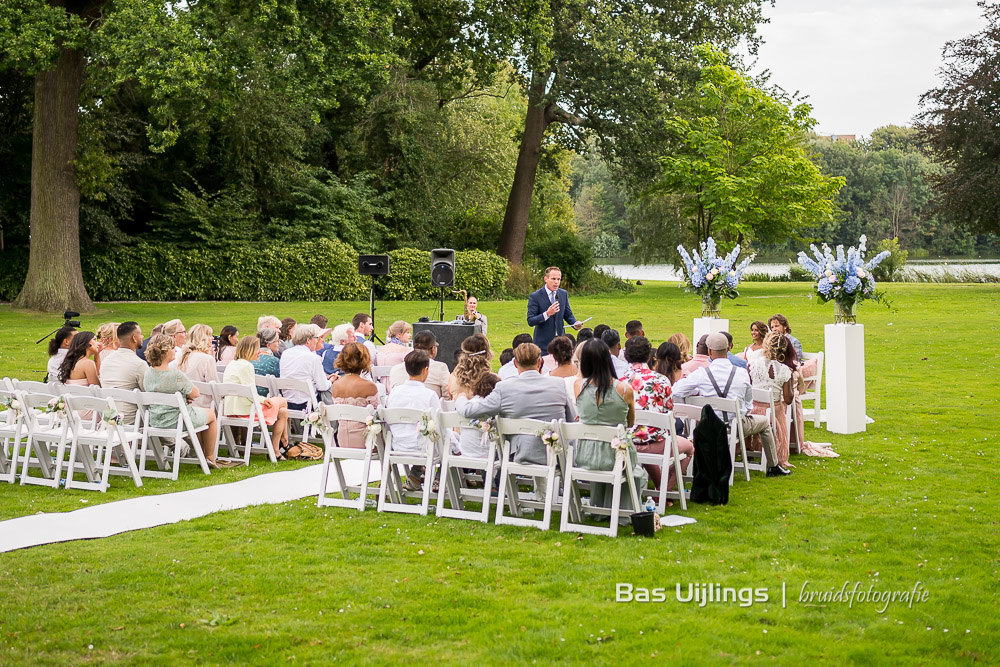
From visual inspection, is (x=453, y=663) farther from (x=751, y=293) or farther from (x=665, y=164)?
(x=751, y=293)

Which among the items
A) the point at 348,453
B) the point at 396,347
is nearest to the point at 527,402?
the point at 348,453

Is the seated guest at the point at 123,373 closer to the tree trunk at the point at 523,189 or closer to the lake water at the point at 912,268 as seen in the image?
the lake water at the point at 912,268

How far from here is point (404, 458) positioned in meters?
7.18

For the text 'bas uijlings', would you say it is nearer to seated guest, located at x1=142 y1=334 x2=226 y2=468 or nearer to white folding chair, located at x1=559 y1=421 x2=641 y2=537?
white folding chair, located at x1=559 y1=421 x2=641 y2=537

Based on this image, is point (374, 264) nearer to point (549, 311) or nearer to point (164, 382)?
point (549, 311)

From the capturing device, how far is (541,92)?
34.2 metres

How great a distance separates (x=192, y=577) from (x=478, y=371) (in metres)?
2.78

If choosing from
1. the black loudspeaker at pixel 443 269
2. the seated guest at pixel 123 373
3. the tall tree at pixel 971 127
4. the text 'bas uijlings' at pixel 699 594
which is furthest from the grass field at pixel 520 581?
the tall tree at pixel 971 127

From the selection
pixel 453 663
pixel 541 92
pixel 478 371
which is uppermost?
pixel 541 92

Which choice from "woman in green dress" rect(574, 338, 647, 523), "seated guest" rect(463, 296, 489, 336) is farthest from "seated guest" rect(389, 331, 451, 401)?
"seated guest" rect(463, 296, 489, 336)

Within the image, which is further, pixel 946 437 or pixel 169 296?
pixel 169 296

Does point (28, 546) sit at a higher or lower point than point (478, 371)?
lower

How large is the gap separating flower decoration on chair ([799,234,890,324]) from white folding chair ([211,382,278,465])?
580 centimetres

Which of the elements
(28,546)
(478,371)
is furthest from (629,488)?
(28,546)
